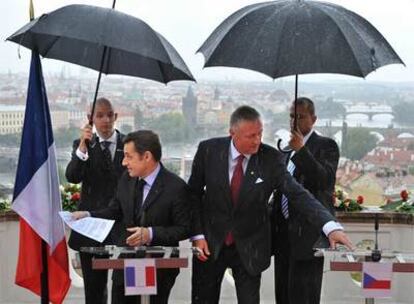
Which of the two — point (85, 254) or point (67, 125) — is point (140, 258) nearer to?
point (85, 254)

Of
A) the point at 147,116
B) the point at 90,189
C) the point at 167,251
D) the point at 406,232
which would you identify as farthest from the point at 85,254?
the point at 406,232

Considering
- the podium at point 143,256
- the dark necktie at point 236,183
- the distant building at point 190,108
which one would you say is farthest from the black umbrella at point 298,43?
the distant building at point 190,108

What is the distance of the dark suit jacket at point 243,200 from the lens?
11.8ft

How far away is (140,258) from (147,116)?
249cm

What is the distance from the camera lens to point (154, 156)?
348cm

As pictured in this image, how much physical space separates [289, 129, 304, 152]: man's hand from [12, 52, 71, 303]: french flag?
4.41 ft

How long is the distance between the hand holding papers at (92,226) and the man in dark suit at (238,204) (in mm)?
484

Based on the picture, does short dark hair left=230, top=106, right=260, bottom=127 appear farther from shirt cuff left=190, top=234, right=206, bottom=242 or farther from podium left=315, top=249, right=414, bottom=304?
podium left=315, top=249, right=414, bottom=304

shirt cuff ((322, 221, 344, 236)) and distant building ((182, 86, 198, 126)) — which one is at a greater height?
distant building ((182, 86, 198, 126))

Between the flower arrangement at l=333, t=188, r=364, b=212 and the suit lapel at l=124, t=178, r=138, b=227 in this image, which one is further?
the flower arrangement at l=333, t=188, r=364, b=212

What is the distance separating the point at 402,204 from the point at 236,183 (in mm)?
2166

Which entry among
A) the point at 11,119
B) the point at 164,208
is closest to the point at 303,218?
the point at 164,208

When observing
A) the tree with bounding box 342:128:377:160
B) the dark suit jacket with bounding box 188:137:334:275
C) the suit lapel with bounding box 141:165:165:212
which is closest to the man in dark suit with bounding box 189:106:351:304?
the dark suit jacket with bounding box 188:137:334:275

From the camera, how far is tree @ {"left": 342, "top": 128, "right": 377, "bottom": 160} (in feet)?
18.1
